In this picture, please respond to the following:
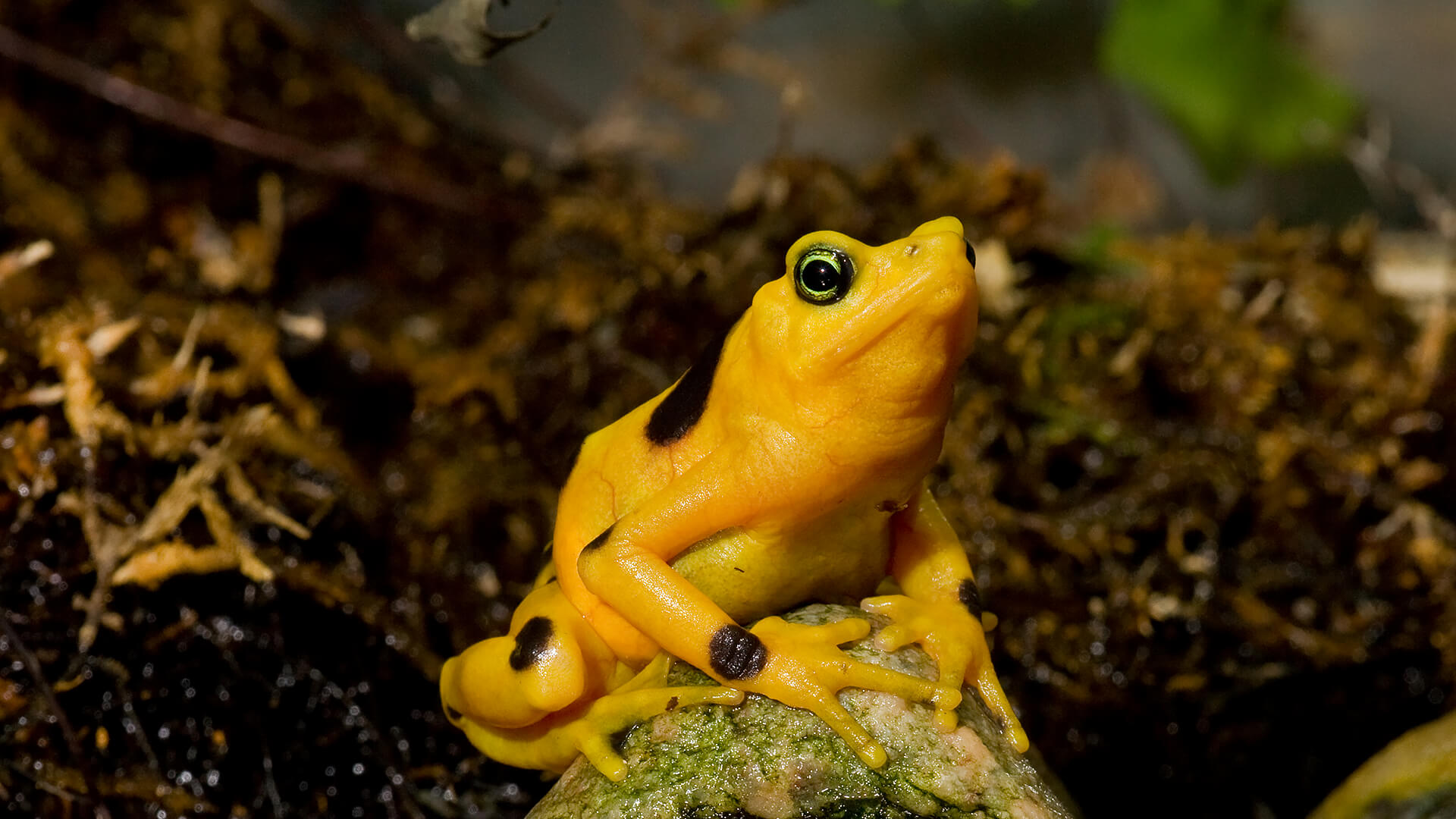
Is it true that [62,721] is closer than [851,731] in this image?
No

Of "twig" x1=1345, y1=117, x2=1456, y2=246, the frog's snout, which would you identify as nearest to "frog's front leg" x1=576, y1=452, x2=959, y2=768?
the frog's snout

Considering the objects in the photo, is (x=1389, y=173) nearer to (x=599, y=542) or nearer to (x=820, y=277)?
(x=820, y=277)

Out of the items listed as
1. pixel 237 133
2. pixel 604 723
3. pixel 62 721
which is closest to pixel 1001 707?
pixel 604 723

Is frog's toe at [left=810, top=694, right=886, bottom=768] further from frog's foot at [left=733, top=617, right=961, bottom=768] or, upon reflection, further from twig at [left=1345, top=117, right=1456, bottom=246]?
twig at [left=1345, top=117, right=1456, bottom=246]

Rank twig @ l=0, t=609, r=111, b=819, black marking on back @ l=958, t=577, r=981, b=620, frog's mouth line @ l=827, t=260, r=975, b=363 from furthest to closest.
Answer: twig @ l=0, t=609, r=111, b=819
black marking on back @ l=958, t=577, r=981, b=620
frog's mouth line @ l=827, t=260, r=975, b=363

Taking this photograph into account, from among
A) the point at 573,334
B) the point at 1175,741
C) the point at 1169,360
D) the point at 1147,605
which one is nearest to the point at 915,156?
the point at 1169,360

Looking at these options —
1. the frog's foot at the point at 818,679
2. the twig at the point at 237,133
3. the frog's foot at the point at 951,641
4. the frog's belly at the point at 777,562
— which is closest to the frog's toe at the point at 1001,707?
the frog's foot at the point at 951,641
